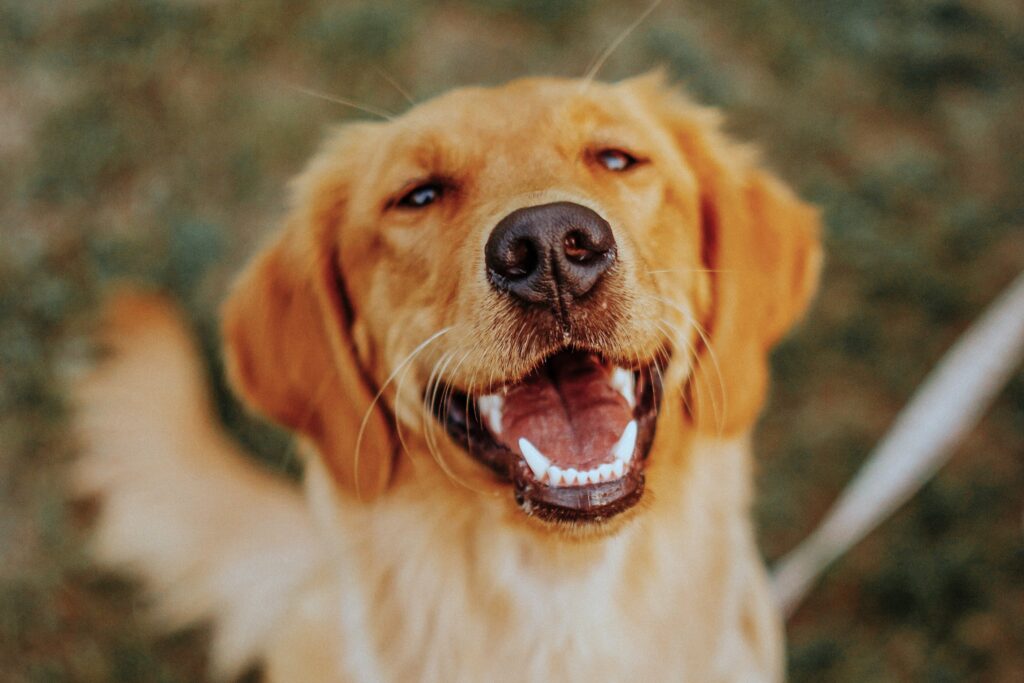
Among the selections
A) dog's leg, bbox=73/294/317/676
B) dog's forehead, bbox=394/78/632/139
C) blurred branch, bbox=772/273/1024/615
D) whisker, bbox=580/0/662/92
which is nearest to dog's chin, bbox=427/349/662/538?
dog's forehead, bbox=394/78/632/139

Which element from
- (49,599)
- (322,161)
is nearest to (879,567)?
(322,161)

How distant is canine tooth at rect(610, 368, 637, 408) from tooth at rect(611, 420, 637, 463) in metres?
0.09

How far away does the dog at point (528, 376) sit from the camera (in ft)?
6.18

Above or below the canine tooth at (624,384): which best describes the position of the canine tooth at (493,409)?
below

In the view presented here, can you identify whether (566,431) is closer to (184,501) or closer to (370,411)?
(370,411)

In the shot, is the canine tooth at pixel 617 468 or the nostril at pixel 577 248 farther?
the canine tooth at pixel 617 468

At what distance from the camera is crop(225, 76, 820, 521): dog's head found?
5.97 ft

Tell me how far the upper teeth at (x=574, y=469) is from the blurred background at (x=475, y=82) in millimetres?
1902

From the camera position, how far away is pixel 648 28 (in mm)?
4117

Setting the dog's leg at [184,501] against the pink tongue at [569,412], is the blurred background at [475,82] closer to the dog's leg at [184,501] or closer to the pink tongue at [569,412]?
the dog's leg at [184,501]

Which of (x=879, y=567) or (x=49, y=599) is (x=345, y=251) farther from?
(x=879, y=567)

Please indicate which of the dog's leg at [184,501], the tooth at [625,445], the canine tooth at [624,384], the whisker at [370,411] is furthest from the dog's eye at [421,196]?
the dog's leg at [184,501]

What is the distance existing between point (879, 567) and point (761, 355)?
1576 millimetres

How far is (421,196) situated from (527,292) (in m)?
0.51
